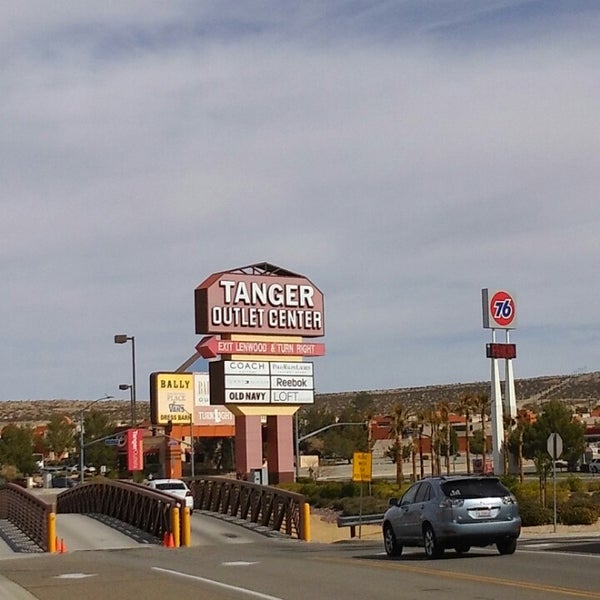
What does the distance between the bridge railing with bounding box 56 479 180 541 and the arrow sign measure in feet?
30.0

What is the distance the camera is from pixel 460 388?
18375cm

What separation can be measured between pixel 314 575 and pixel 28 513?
20311mm

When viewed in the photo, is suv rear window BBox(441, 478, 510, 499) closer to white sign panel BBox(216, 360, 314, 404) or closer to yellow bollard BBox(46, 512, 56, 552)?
yellow bollard BBox(46, 512, 56, 552)

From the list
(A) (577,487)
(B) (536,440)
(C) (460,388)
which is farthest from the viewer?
(C) (460,388)

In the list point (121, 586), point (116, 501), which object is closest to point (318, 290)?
point (116, 501)

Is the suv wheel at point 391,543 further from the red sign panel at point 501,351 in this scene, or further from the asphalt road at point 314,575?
the red sign panel at point 501,351

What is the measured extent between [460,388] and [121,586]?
552 feet

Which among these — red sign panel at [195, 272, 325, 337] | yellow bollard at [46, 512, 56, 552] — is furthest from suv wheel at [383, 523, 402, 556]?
red sign panel at [195, 272, 325, 337]

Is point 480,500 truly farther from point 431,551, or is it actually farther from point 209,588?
point 209,588

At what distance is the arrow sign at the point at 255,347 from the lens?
2151 inches

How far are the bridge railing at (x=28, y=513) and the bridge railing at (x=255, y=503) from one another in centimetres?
685

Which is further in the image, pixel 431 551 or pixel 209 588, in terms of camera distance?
pixel 431 551

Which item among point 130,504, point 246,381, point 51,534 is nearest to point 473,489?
point 51,534

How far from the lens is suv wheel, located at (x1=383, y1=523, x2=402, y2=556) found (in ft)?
76.1
